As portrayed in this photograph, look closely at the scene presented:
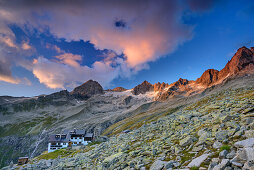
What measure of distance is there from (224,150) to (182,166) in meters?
3.51

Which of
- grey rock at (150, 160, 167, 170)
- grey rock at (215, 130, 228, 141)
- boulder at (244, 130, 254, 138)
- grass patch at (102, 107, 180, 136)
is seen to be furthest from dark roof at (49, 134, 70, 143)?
boulder at (244, 130, 254, 138)

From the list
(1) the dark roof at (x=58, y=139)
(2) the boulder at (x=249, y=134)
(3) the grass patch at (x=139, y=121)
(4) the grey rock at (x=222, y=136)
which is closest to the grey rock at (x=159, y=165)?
(4) the grey rock at (x=222, y=136)

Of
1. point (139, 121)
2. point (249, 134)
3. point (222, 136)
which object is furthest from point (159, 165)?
point (139, 121)

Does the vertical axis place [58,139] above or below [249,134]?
below

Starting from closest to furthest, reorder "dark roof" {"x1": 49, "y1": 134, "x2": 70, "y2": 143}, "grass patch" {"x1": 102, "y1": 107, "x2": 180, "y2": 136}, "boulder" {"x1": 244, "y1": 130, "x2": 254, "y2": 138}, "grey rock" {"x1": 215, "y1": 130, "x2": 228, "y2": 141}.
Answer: "boulder" {"x1": 244, "y1": 130, "x2": 254, "y2": 138}
"grey rock" {"x1": 215, "y1": 130, "x2": 228, "y2": 141}
"dark roof" {"x1": 49, "y1": 134, "x2": 70, "y2": 143}
"grass patch" {"x1": 102, "y1": 107, "x2": 180, "y2": 136}

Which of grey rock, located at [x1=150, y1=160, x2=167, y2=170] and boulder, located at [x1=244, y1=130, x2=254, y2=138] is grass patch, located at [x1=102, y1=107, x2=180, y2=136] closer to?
grey rock, located at [x1=150, y1=160, x2=167, y2=170]

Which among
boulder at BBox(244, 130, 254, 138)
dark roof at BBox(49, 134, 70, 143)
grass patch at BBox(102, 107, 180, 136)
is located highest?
boulder at BBox(244, 130, 254, 138)

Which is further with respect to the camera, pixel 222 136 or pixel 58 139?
pixel 58 139

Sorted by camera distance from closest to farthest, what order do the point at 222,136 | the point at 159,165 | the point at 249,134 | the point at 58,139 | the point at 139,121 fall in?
1. the point at 249,134
2. the point at 222,136
3. the point at 159,165
4. the point at 58,139
5. the point at 139,121

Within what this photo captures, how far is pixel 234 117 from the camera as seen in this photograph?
17688mm

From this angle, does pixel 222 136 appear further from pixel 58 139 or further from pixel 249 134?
pixel 58 139

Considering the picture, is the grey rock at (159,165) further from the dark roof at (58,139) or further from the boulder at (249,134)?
the dark roof at (58,139)

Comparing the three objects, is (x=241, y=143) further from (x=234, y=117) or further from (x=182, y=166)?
(x=234, y=117)

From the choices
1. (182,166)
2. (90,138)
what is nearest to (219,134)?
Answer: (182,166)
